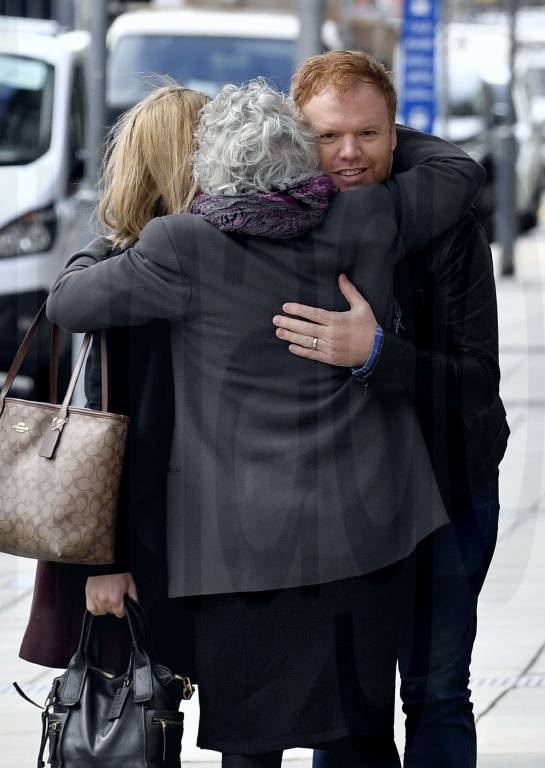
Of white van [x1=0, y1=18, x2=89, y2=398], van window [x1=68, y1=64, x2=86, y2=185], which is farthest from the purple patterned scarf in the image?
van window [x1=68, y1=64, x2=86, y2=185]

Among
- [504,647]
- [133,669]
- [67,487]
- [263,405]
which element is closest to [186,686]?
[133,669]

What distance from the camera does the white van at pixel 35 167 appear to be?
336 inches

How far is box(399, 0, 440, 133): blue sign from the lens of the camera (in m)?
11.8

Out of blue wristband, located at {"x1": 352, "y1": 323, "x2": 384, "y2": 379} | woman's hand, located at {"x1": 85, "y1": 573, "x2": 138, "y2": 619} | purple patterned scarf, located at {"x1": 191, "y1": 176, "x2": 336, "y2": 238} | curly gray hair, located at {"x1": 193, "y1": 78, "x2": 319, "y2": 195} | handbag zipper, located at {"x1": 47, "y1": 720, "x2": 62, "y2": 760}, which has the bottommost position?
handbag zipper, located at {"x1": 47, "y1": 720, "x2": 62, "y2": 760}

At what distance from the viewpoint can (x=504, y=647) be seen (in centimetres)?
505

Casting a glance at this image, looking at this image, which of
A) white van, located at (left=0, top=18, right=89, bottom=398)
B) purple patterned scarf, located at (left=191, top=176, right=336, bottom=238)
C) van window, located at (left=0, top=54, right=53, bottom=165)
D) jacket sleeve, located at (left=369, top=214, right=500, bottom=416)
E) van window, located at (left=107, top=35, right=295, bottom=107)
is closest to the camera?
purple patterned scarf, located at (left=191, top=176, right=336, bottom=238)

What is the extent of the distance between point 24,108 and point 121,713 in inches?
274

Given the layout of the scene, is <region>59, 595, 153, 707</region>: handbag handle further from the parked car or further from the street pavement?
the parked car

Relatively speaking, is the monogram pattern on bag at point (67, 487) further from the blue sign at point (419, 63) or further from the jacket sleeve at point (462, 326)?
the blue sign at point (419, 63)

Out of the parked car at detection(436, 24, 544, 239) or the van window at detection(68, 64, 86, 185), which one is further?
the parked car at detection(436, 24, 544, 239)

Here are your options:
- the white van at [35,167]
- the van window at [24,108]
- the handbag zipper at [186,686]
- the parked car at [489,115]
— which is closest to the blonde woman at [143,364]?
the handbag zipper at [186,686]

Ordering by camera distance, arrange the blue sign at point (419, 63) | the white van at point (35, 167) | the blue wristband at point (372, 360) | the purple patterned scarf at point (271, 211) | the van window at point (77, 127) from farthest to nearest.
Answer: the blue sign at point (419, 63), the van window at point (77, 127), the white van at point (35, 167), the blue wristband at point (372, 360), the purple patterned scarf at point (271, 211)

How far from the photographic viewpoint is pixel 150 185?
2910mm

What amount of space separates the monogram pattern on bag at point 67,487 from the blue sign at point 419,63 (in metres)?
9.17
